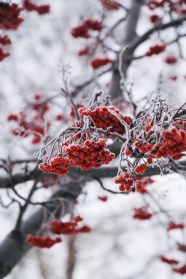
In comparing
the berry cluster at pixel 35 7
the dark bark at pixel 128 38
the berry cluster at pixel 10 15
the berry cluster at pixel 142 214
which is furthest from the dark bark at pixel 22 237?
the berry cluster at pixel 35 7

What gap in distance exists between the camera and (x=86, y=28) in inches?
219

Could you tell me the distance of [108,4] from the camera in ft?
18.6

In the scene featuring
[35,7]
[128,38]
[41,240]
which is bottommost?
[41,240]

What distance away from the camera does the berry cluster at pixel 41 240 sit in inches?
166

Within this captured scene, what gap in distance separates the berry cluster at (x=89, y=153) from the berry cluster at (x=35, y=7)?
154 inches

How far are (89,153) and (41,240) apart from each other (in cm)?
230

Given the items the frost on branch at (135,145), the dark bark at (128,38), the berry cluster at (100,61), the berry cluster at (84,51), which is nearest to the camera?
the frost on branch at (135,145)

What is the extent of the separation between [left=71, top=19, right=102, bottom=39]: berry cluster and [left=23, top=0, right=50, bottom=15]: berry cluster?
574 mm

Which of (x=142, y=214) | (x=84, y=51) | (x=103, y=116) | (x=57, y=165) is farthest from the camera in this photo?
(x=84, y=51)

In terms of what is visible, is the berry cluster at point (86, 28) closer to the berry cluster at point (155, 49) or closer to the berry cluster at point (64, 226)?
the berry cluster at point (155, 49)

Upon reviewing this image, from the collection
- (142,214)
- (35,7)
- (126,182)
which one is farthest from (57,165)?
(35,7)

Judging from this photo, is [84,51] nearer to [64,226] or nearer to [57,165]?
[64,226]

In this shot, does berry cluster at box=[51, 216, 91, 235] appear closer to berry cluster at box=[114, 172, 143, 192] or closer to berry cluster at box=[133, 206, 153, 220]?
berry cluster at box=[133, 206, 153, 220]

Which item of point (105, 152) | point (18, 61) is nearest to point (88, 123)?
point (105, 152)
